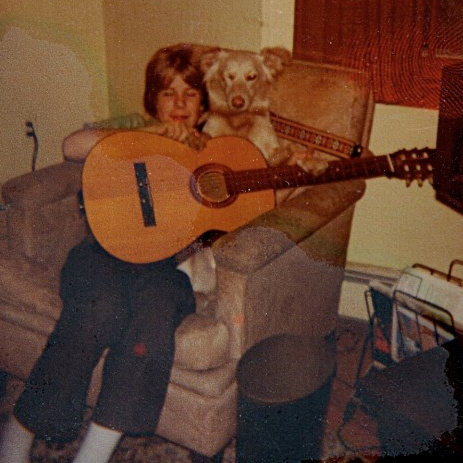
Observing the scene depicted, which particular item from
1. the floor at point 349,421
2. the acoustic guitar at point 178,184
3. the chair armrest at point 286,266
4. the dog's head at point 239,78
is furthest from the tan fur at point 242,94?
the floor at point 349,421

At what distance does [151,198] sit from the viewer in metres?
1.68

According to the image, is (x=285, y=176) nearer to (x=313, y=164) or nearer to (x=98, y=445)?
(x=313, y=164)

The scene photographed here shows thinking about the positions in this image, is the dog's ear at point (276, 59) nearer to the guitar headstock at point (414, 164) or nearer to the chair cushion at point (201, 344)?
the guitar headstock at point (414, 164)

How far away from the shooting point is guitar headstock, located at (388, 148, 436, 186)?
5.26 feet

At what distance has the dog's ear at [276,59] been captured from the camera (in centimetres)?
195

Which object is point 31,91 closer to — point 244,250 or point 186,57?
point 186,57

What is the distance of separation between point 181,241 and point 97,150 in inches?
15.0

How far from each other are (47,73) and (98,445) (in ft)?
5.70

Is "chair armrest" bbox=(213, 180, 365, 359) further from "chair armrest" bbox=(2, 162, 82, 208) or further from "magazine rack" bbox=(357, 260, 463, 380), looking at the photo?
"chair armrest" bbox=(2, 162, 82, 208)

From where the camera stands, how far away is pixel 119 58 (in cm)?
260

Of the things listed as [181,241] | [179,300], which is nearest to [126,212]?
[181,241]

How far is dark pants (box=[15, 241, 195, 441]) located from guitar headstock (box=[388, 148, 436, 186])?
0.72 m

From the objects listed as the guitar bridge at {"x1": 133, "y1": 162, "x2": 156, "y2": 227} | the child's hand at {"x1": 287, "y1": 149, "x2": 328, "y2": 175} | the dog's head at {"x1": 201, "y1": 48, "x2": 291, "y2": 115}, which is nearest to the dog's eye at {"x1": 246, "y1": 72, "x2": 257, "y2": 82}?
the dog's head at {"x1": 201, "y1": 48, "x2": 291, "y2": 115}

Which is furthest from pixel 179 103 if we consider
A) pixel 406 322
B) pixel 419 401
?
pixel 419 401
